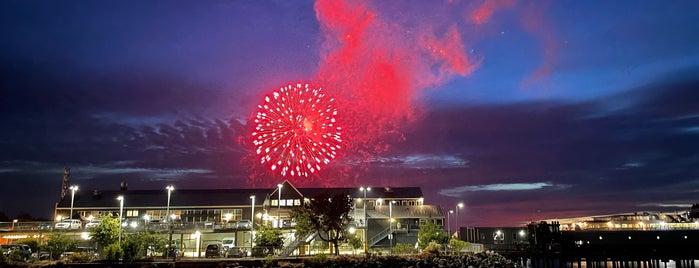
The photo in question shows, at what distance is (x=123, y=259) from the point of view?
4809 cm

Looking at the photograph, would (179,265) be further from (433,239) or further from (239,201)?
(239,201)

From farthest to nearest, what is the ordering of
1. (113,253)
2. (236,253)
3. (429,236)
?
1. (429,236)
2. (236,253)
3. (113,253)

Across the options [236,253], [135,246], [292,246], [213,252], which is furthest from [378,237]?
[135,246]

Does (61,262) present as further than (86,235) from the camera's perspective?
No

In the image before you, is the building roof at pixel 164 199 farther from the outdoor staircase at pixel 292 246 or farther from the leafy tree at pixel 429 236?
the leafy tree at pixel 429 236

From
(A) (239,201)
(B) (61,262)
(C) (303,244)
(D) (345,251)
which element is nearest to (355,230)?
(D) (345,251)

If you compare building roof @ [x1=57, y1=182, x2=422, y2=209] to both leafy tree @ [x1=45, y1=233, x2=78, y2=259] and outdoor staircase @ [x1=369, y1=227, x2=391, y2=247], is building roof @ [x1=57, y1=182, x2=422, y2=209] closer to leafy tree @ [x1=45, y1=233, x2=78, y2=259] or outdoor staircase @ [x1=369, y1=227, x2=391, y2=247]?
outdoor staircase @ [x1=369, y1=227, x2=391, y2=247]

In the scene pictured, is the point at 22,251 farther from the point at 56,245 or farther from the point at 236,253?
the point at 236,253

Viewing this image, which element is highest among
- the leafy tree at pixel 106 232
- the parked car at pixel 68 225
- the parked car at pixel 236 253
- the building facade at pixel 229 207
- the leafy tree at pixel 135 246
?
the building facade at pixel 229 207

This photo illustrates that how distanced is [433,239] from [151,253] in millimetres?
31789

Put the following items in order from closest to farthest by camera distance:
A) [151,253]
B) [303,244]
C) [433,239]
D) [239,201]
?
[151,253] < [303,244] < [433,239] < [239,201]

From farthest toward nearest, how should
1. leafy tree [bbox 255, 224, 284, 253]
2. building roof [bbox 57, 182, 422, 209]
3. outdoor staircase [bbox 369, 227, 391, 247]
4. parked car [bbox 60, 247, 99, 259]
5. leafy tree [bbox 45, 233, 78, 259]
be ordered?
building roof [bbox 57, 182, 422, 209] < outdoor staircase [bbox 369, 227, 391, 247] < leafy tree [bbox 255, 224, 284, 253] < leafy tree [bbox 45, 233, 78, 259] < parked car [bbox 60, 247, 99, 259]

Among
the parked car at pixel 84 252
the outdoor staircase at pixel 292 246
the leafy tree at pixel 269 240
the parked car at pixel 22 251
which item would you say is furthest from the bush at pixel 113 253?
the outdoor staircase at pixel 292 246

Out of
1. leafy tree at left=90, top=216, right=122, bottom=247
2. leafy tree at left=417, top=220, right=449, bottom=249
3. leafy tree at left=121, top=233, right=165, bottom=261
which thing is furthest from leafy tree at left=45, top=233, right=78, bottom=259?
leafy tree at left=417, top=220, right=449, bottom=249
